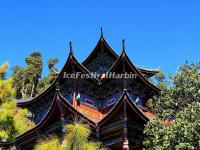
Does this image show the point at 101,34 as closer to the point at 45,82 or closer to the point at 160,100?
the point at 160,100

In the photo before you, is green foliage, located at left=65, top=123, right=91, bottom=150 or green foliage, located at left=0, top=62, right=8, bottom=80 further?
green foliage, located at left=0, top=62, right=8, bottom=80

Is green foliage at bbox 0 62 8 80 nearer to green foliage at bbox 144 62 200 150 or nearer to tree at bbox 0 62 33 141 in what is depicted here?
tree at bbox 0 62 33 141

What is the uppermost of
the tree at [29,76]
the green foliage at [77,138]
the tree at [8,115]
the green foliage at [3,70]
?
the tree at [29,76]

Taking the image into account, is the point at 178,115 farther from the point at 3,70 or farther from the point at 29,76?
the point at 29,76

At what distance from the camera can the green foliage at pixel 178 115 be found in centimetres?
1451

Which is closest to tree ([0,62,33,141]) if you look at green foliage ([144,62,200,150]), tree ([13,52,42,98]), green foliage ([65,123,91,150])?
green foliage ([65,123,91,150])

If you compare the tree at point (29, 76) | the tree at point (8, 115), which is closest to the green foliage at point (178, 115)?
the tree at point (8, 115)

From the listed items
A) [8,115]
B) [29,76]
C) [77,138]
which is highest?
[29,76]

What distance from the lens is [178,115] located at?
619 inches

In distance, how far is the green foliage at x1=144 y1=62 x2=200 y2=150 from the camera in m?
14.5

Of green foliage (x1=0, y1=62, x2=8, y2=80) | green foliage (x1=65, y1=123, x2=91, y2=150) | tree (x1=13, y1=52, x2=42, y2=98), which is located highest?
tree (x1=13, y1=52, x2=42, y2=98)

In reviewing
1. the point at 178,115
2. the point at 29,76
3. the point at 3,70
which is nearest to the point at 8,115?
the point at 3,70

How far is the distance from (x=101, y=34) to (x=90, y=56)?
170cm

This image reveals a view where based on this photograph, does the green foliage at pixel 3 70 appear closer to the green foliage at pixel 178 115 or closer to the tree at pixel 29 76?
the green foliage at pixel 178 115
